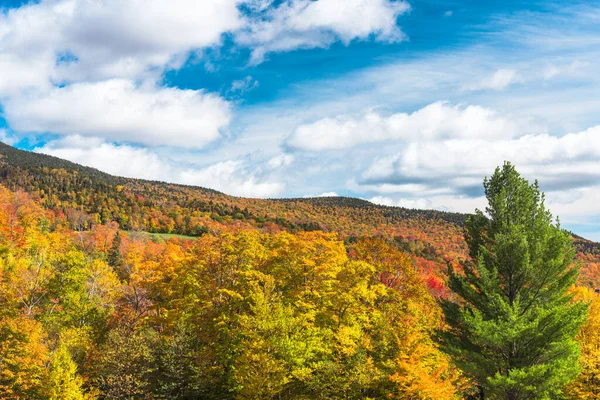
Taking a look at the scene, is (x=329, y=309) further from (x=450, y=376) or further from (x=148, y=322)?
(x=148, y=322)

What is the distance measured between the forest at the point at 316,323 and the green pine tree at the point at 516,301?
0.27 feet

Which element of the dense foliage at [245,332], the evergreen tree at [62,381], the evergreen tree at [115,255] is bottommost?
the evergreen tree at [62,381]

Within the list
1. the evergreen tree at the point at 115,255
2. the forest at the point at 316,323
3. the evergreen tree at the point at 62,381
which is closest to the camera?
the forest at the point at 316,323

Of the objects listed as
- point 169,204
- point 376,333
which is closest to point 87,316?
point 376,333

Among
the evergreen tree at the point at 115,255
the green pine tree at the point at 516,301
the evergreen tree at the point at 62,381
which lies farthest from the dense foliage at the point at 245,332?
the evergreen tree at the point at 115,255

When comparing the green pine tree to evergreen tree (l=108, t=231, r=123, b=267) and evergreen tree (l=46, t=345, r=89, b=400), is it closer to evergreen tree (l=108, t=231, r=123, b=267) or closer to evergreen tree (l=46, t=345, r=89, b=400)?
evergreen tree (l=46, t=345, r=89, b=400)

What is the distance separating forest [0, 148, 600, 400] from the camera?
23.3 metres

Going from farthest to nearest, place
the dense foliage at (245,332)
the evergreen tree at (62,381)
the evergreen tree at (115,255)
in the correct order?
the evergreen tree at (115,255) < the evergreen tree at (62,381) < the dense foliage at (245,332)

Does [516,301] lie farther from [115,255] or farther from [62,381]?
[115,255]

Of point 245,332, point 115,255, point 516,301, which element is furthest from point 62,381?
point 115,255

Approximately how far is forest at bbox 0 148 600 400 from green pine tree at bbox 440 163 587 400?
82mm

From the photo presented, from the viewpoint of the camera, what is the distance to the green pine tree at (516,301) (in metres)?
22.0

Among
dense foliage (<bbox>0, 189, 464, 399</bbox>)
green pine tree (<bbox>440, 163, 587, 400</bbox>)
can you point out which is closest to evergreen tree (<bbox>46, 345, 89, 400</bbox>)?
dense foliage (<bbox>0, 189, 464, 399</bbox>)

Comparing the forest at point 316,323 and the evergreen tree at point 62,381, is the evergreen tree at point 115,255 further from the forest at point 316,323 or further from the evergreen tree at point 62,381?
the evergreen tree at point 62,381
